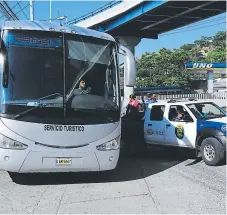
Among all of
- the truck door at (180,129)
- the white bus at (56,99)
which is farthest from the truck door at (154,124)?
the white bus at (56,99)

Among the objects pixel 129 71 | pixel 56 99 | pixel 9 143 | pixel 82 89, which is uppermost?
pixel 129 71

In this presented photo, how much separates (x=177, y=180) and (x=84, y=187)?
193 centimetres

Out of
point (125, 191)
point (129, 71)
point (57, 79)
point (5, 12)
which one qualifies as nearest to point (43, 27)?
point (57, 79)

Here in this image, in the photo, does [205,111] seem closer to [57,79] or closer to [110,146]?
[110,146]

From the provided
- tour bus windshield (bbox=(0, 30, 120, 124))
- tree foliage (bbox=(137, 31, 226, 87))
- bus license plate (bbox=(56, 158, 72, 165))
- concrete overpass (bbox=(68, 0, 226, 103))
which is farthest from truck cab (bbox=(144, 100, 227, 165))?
tree foliage (bbox=(137, 31, 226, 87))

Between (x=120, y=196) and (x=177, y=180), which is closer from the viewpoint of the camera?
(x=120, y=196)

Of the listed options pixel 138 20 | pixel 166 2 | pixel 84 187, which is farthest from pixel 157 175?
pixel 138 20

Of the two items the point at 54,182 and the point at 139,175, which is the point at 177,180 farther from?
the point at 54,182

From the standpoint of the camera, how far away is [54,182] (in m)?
7.78

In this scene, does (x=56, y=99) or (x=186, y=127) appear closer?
(x=56, y=99)

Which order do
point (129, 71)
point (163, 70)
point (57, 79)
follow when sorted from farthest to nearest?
point (163, 70), point (129, 71), point (57, 79)

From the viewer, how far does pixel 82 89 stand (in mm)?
7668

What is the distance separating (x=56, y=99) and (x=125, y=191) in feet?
7.03

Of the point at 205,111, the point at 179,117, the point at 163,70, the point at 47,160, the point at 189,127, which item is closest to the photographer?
the point at 47,160
